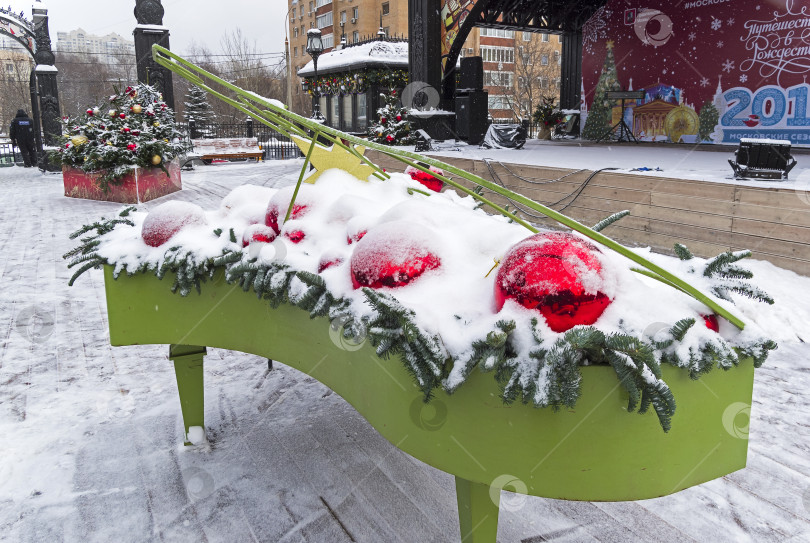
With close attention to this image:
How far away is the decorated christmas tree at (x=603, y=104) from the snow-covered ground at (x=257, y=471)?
10.5 m

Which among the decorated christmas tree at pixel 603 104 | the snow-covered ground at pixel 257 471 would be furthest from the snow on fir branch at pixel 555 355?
the decorated christmas tree at pixel 603 104

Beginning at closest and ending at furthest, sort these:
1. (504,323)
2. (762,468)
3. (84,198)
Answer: (504,323) → (762,468) → (84,198)

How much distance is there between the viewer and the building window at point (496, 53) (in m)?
42.0

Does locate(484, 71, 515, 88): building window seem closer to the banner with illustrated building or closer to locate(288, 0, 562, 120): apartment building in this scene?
locate(288, 0, 562, 120): apartment building

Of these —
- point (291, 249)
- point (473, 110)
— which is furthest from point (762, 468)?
point (473, 110)

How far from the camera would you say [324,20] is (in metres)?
47.4

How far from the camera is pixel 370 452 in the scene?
2.34 metres

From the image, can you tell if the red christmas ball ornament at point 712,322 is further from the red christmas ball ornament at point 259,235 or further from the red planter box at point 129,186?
the red planter box at point 129,186

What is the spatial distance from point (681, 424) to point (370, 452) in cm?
147

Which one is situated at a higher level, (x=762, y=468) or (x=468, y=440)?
(x=468, y=440)

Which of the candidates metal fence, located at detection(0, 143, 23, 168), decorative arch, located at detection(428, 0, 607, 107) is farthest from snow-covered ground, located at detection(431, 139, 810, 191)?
metal fence, located at detection(0, 143, 23, 168)

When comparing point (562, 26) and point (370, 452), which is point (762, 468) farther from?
point (562, 26)

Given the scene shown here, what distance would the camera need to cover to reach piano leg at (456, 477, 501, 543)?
4.42 ft

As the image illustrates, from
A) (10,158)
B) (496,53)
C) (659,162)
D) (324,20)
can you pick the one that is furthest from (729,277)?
(324,20)
